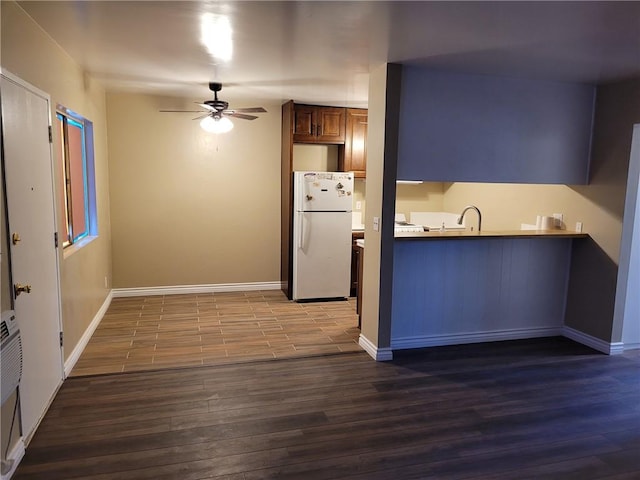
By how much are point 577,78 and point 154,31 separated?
3.45 metres

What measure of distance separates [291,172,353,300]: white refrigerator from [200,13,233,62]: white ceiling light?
220 centimetres

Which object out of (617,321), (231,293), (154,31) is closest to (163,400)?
(154,31)

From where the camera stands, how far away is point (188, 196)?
5.76 metres

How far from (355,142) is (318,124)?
55cm

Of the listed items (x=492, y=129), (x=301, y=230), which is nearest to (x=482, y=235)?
(x=492, y=129)

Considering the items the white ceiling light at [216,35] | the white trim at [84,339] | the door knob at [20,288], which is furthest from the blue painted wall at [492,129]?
the white trim at [84,339]

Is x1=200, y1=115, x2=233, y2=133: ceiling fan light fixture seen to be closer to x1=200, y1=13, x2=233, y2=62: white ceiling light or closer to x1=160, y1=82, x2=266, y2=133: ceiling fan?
x1=160, y1=82, x2=266, y2=133: ceiling fan

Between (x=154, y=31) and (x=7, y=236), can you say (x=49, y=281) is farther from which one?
(x=154, y=31)

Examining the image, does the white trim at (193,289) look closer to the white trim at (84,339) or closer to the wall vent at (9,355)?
the white trim at (84,339)

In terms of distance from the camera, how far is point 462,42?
2.97m

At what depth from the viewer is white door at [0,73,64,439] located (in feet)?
7.92

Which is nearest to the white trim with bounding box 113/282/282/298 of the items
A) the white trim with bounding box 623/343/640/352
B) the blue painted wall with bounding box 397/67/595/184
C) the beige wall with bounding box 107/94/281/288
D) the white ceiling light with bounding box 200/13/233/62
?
the beige wall with bounding box 107/94/281/288

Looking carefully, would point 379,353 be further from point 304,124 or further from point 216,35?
point 304,124

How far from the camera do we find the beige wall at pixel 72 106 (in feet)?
8.27
